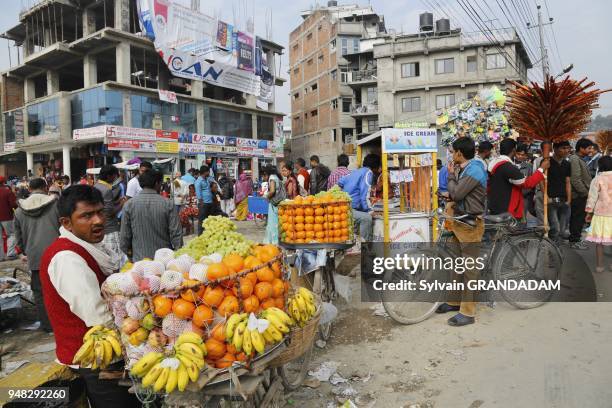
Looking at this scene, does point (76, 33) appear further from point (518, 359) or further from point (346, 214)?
point (518, 359)

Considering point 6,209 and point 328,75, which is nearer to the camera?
point 6,209

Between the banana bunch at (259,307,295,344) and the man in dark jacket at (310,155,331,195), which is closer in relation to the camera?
the banana bunch at (259,307,295,344)

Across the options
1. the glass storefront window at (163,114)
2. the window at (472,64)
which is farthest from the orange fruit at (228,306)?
the window at (472,64)

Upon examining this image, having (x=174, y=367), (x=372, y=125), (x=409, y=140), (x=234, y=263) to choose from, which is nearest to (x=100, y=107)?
(x=409, y=140)

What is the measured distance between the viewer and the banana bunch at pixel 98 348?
199 cm

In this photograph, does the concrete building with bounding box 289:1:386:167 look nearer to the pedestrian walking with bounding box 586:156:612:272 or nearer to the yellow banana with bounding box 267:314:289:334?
the pedestrian walking with bounding box 586:156:612:272

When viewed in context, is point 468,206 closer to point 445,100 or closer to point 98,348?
point 98,348

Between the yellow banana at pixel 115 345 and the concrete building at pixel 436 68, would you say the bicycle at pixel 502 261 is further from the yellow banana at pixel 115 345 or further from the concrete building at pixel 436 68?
the concrete building at pixel 436 68

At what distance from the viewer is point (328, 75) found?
43.8 metres

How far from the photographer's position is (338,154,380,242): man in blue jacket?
238 inches

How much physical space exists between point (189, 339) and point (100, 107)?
2668 centimetres

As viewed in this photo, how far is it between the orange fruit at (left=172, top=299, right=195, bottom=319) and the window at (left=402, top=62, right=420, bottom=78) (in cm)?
3738

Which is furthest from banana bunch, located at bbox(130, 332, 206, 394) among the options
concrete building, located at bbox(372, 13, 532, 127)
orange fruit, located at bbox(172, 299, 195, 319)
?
concrete building, located at bbox(372, 13, 532, 127)

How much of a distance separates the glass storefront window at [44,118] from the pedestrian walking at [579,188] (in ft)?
96.9
